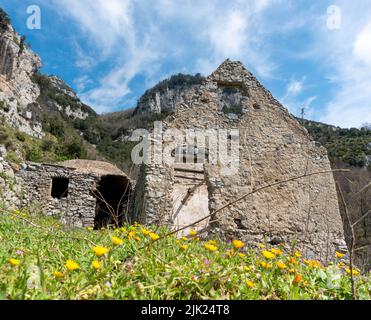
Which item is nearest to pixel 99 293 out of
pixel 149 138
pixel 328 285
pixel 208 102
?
pixel 328 285

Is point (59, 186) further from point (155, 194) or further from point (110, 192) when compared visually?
point (155, 194)

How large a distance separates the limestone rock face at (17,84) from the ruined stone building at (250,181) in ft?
70.7

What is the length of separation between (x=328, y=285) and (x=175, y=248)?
4.21 feet

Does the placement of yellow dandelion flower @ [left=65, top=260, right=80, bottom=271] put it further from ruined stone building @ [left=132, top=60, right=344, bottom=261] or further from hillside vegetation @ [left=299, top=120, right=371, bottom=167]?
hillside vegetation @ [left=299, top=120, right=371, bottom=167]

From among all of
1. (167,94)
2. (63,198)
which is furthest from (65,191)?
(167,94)

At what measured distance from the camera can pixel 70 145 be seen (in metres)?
23.1

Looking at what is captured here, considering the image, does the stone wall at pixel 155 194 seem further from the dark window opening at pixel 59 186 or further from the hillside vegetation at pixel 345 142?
the hillside vegetation at pixel 345 142

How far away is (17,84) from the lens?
3466cm

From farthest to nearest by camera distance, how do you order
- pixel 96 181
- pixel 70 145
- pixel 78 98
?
pixel 78 98 < pixel 70 145 < pixel 96 181

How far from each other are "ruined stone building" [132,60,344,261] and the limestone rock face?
21.5 m

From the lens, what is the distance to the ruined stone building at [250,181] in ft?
24.2

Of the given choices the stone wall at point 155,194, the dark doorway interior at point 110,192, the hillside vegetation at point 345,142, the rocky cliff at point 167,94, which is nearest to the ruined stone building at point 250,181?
the stone wall at point 155,194

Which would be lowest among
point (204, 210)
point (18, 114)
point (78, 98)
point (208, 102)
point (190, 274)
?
point (190, 274)
